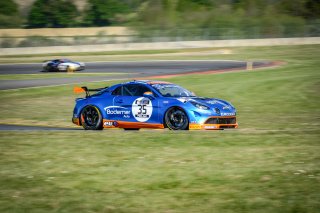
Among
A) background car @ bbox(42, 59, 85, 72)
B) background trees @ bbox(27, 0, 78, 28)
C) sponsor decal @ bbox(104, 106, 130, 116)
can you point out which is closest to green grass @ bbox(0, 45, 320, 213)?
sponsor decal @ bbox(104, 106, 130, 116)

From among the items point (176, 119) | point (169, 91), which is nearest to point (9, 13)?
point (169, 91)

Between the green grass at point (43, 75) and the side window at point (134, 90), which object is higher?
the green grass at point (43, 75)

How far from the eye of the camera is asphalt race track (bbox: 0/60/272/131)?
32.9 metres

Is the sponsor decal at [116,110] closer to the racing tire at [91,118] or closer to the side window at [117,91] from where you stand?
the racing tire at [91,118]

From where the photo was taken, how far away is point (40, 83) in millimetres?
32219

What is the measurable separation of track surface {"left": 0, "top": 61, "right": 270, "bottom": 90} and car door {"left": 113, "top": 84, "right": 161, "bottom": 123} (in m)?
16.6

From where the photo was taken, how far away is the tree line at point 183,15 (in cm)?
6675

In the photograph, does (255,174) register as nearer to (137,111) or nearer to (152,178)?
(152,178)

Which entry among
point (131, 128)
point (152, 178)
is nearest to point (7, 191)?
point (152, 178)

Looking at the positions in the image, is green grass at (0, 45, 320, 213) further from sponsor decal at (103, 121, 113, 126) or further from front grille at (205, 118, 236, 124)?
sponsor decal at (103, 121, 113, 126)

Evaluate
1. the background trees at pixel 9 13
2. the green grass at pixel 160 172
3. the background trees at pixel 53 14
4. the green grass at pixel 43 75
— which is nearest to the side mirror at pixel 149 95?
the green grass at pixel 160 172

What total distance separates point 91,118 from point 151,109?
190 centimetres

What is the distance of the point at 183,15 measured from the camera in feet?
279

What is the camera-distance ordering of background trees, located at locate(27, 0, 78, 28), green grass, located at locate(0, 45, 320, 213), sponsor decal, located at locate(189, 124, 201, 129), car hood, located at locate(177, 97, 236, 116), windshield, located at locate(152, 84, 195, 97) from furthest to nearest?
background trees, located at locate(27, 0, 78, 28), windshield, located at locate(152, 84, 195, 97), car hood, located at locate(177, 97, 236, 116), sponsor decal, located at locate(189, 124, 201, 129), green grass, located at locate(0, 45, 320, 213)
